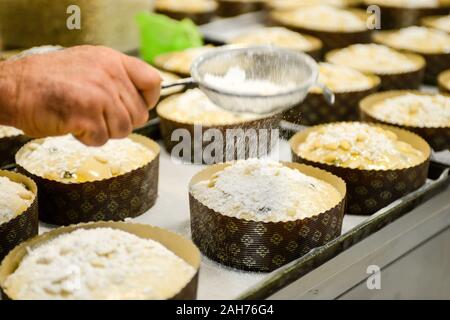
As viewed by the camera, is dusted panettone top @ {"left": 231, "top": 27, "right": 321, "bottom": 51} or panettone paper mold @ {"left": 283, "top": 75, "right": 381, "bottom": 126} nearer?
panettone paper mold @ {"left": 283, "top": 75, "right": 381, "bottom": 126}

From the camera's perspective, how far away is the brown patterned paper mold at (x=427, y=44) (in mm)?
3496

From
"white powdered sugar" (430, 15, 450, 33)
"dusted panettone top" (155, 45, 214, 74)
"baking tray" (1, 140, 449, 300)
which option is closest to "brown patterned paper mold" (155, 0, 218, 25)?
"dusted panettone top" (155, 45, 214, 74)

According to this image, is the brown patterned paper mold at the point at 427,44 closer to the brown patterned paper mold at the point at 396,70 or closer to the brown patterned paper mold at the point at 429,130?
the brown patterned paper mold at the point at 396,70

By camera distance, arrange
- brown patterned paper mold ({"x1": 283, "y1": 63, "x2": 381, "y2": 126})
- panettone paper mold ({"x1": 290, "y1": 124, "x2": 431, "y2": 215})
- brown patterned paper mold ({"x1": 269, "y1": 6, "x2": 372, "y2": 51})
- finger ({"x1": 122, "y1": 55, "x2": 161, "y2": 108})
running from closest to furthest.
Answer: finger ({"x1": 122, "y1": 55, "x2": 161, "y2": 108}) < panettone paper mold ({"x1": 290, "y1": 124, "x2": 431, "y2": 215}) < brown patterned paper mold ({"x1": 283, "y1": 63, "x2": 381, "y2": 126}) < brown patterned paper mold ({"x1": 269, "y1": 6, "x2": 372, "y2": 51})

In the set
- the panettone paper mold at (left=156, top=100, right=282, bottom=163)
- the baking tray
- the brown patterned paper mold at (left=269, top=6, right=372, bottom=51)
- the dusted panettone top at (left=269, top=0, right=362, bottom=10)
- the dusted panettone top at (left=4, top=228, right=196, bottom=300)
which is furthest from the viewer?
the dusted panettone top at (left=269, top=0, right=362, bottom=10)

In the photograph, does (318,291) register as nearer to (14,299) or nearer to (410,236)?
(410,236)

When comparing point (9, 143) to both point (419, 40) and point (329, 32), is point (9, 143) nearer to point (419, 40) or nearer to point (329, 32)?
point (329, 32)

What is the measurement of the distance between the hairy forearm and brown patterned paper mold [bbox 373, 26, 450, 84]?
2404 mm

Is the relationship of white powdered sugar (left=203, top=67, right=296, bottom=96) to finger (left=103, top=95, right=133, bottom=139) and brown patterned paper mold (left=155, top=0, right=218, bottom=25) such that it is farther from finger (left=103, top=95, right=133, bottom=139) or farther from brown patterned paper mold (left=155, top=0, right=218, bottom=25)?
brown patterned paper mold (left=155, top=0, right=218, bottom=25)

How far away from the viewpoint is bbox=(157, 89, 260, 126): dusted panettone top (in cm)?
254

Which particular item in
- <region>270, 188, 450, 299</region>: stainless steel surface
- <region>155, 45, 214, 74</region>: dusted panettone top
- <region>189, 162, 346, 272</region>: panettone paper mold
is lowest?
<region>270, 188, 450, 299</region>: stainless steel surface

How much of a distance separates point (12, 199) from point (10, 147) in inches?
21.7
